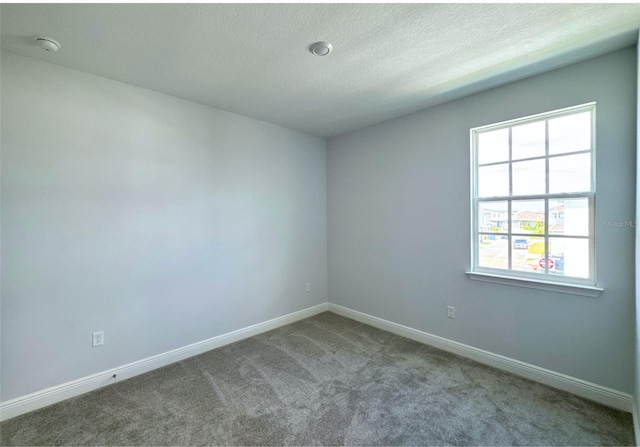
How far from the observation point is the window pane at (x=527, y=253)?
7.66ft

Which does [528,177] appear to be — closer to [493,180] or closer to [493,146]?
[493,180]

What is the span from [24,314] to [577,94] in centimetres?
444

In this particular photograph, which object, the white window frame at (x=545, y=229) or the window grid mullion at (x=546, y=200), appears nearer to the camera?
the white window frame at (x=545, y=229)

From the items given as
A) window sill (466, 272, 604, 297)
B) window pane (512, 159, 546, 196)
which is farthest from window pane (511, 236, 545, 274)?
window pane (512, 159, 546, 196)

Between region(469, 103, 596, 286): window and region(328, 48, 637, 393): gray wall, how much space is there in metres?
0.10

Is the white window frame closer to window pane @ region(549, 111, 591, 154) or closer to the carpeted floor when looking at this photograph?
window pane @ region(549, 111, 591, 154)

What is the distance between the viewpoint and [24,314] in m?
1.97

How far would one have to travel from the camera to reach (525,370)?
232cm

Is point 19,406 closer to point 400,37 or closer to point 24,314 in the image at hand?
point 24,314

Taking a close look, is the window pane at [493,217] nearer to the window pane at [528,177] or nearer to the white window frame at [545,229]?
the white window frame at [545,229]

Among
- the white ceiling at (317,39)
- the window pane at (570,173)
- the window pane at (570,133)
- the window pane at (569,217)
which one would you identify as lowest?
the window pane at (569,217)

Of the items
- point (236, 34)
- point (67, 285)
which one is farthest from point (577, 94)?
point (67, 285)

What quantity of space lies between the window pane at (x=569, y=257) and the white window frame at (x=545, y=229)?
28 millimetres

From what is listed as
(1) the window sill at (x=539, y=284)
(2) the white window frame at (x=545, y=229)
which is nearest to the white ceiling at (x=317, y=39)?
(2) the white window frame at (x=545, y=229)
